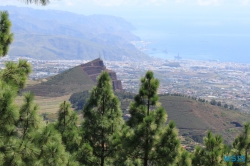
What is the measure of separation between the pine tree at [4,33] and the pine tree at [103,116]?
2.07 metres

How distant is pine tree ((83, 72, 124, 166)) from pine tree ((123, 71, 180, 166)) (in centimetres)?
51

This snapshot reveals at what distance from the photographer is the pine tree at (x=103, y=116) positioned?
19.5 ft

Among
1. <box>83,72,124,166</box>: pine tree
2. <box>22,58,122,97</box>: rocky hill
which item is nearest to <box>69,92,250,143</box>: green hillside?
<box>22,58,122,97</box>: rocky hill

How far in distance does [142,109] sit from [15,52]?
194249mm

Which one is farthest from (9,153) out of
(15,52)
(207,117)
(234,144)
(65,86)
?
(15,52)

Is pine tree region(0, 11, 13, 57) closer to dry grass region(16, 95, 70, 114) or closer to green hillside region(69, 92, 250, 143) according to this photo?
green hillside region(69, 92, 250, 143)

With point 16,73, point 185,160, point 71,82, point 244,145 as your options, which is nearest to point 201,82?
point 71,82

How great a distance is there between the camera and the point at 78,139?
6070 mm

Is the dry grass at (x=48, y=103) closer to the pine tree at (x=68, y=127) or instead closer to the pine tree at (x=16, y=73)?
the pine tree at (x=68, y=127)

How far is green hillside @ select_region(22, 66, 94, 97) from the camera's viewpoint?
62.6m

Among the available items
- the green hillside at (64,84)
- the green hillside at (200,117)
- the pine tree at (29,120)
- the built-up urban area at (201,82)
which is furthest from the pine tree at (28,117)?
the built-up urban area at (201,82)

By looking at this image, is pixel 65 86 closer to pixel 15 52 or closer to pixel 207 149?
pixel 207 149

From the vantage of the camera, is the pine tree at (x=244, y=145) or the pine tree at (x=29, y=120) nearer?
the pine tree at (x=29, y=120)

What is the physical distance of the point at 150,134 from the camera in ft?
17.0
